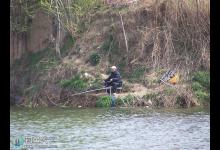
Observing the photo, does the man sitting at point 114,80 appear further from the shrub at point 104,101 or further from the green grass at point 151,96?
the green grass at point 151,96

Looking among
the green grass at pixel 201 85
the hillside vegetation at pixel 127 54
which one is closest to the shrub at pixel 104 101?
the hillside vegetation at pixel 127 54

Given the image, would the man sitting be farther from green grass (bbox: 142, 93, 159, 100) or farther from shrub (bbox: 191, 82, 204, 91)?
shrub (bbox: 191, 82, 204, 91)

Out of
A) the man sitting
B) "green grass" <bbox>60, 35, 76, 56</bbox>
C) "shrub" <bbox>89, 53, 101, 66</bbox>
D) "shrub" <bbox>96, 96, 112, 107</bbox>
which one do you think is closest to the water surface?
"shrub" <bbox>96, 96, 112, 107</bbox>

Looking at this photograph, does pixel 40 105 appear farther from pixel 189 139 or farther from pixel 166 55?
pixel 189 139

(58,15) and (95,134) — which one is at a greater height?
(58,15)

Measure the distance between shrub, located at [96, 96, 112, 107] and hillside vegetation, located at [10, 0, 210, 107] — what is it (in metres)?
0.05

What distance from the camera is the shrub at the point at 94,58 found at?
88.6 ft

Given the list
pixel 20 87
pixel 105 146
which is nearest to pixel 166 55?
pixel 20 87

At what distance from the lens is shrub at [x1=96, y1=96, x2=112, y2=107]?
2447 centimetres

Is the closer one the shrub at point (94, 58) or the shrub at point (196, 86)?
the shrub at point (196, 86)
